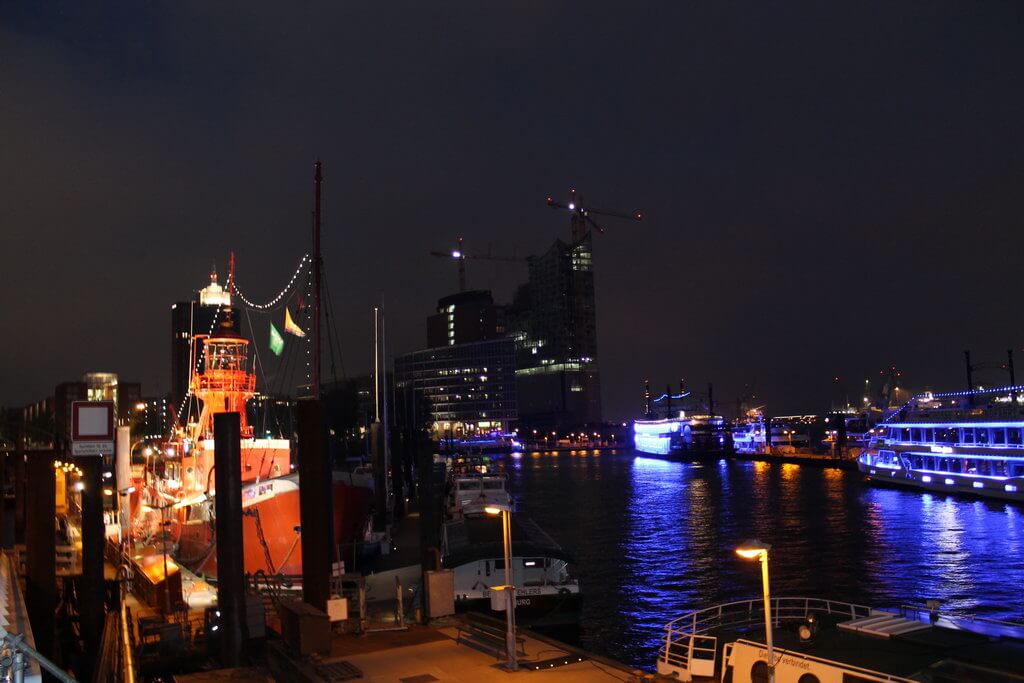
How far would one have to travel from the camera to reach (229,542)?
1844 centimetres

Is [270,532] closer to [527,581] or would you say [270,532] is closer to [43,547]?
[43,547]

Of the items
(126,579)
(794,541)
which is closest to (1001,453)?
(794,541)

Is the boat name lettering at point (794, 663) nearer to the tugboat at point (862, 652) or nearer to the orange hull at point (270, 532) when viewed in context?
the tugboat at point (862, 652)

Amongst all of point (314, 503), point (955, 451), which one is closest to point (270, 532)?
point (314, 503)

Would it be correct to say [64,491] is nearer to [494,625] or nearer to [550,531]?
[550,531]

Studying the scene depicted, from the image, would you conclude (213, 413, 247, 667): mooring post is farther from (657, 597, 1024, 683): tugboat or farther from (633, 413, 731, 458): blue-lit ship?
(633, 413, 731, 458): blue-lit ship

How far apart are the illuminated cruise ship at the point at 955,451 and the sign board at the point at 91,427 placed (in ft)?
230

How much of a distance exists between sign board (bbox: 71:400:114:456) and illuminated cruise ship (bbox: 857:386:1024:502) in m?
70.1

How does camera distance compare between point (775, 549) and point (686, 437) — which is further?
point (686, 437)

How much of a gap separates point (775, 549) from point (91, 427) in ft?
133

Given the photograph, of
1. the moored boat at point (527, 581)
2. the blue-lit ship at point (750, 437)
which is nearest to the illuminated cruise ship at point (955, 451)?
the moored boat at point (527, 581)

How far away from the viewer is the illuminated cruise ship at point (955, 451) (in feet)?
225

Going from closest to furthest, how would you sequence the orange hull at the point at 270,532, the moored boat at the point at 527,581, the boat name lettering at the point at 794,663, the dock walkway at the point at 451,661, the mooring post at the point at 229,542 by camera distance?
the boat name lettering at the point at 794,663 < the dock walkway at the point at 451,661 < the mooring post at the point at 229,542 < the moored boat at the point at 527,581 < the orange hull at the point at 270,532

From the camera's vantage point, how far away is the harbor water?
34.2 metres
